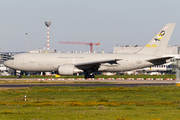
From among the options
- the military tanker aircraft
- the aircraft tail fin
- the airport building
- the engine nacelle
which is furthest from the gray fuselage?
the airport building

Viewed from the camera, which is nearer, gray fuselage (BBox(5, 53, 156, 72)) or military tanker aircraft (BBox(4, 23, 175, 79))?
military tanker aircraft (BBox(4, 23, 175, 79))

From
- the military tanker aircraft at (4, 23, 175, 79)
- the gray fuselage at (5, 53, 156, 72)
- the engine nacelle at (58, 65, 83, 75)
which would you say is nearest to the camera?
the engine nacelle at (58, 65, 83, 75)

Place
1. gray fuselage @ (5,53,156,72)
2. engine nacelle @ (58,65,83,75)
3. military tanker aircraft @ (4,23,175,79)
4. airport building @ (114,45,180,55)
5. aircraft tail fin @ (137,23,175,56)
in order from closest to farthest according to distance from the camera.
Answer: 1. engine nacelle @ (58,65,83,75)
2. military tanker aircraft @ (4,23,175,79)
3. gray fuselage @ (5,53,156,72)
4. aircraft tail fin @ (137,23,175,56)
5. airport building @ (114,45,180,55)

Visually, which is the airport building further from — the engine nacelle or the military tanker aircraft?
the engine nacelle

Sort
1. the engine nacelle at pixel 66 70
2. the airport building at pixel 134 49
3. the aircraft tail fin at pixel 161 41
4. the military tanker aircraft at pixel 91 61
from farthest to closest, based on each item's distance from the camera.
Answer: the airport building at pixel 134 49 → the aircraft tail fin at pixel 161 41 → the military tanker aircraft at pixel 91 61 → the engine nacelle at pixel 66 70

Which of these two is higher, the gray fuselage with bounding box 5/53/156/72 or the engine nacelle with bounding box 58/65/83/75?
the gray fuselage with bounding box 5/53/156/72

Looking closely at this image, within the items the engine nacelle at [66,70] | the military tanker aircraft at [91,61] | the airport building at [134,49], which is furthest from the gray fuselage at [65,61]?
the airport building at [134,49]

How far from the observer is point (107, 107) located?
1930 centimetres

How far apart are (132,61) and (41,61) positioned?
17052 mm

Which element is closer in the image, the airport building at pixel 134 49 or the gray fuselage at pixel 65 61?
the gray fuselage at pixel 65 61

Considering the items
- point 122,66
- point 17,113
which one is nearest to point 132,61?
point 122,66

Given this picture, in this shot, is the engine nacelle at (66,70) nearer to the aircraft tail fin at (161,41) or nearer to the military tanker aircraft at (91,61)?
the military tanker aircraft at (91,61)

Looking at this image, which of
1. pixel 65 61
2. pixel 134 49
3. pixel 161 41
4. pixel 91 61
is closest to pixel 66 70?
pixel 65 61

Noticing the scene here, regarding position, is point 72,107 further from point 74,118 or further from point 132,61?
point 132,61
